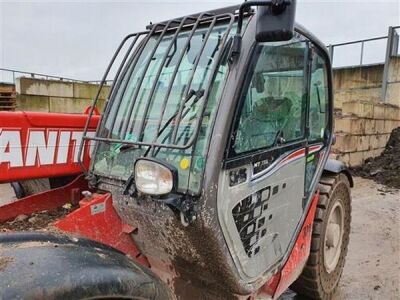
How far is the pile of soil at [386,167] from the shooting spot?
8125 millimetres

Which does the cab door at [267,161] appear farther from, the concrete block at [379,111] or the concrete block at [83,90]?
the concrete block at [83,90]

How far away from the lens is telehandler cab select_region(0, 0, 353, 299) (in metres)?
1.60

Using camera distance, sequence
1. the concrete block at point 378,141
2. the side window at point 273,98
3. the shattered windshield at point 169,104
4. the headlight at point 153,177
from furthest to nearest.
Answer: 1. the concrete block at point 378,141
2. the side window at point 273,98
3. the shattered windshield at point 169,104
4. the headlight at point 153,177

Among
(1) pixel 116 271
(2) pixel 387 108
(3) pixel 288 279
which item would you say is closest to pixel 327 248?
(3) pixel 288 279

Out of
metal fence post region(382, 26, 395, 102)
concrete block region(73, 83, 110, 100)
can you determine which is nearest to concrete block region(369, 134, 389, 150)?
metal fence post region(382, 26, 395, 102)

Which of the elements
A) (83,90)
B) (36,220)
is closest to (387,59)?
(83,90)

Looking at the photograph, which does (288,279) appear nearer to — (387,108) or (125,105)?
(125,105)

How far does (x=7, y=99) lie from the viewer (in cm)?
864

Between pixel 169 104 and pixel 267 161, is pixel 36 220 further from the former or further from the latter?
pixel 267 161

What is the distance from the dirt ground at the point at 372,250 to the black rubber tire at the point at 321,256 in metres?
0.20

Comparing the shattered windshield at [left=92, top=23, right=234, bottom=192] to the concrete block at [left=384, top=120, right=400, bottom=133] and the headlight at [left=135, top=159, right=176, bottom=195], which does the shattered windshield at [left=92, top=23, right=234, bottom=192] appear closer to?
the headlight at [left=135, top=159, right=176, bottom=195]

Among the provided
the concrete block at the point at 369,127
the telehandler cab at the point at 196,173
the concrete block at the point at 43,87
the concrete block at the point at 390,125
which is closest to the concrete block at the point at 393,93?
the concrete block at the point at 390,125

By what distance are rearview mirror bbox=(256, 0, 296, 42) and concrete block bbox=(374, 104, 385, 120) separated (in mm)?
8849

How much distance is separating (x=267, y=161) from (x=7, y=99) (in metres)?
8.07
